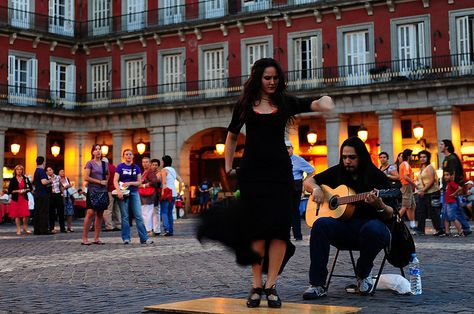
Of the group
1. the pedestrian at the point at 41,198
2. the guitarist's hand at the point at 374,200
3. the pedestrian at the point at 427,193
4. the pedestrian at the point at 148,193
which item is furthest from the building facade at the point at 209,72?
the guitarist's hand at the point at 374,200

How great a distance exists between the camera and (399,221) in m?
6.57

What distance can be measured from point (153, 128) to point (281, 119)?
2889 centimetres

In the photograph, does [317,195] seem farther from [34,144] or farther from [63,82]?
[63,82]

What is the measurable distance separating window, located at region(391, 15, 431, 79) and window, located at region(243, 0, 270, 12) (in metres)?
5.77

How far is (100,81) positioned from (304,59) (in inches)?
435

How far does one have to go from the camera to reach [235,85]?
3300 centimetres

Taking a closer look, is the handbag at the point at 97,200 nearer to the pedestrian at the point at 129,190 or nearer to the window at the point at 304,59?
the pedestrian at the point at 129,190

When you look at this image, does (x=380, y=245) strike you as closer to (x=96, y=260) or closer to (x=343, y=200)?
(x=343, y=200)

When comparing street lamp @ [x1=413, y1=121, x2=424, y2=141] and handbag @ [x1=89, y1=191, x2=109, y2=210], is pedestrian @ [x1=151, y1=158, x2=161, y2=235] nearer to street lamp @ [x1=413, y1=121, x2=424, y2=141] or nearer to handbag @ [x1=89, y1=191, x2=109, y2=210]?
handbag @ [x1=89, y1=191, x2=109, y2=210]

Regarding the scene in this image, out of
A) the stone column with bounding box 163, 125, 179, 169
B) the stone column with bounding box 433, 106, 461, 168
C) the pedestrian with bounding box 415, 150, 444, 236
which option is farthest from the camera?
the stone column with bounding box 163, 125, 179, 169

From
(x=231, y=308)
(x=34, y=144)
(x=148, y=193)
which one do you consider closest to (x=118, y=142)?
(x=34, y=144)

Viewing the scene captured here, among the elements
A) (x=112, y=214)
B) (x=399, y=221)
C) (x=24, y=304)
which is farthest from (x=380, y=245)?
(x=112, y=214)

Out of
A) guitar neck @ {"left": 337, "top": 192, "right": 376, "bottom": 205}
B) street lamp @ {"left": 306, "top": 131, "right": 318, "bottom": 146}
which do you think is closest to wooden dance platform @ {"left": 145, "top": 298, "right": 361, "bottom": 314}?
guitar neck @ {"left": 337, "top": 192, "right": 376, "bottom": 205}

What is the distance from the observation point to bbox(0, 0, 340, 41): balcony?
32.8m
